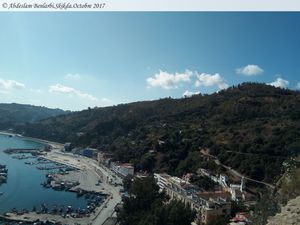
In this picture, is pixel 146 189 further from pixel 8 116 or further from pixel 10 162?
pixel 8 116

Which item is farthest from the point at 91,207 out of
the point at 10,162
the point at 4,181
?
the point at 10,162

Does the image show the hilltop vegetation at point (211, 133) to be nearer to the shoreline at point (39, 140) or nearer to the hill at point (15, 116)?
the shoreline at point (39, 140)

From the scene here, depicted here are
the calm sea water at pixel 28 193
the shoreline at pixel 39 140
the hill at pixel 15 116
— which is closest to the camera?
the calm sea water at pixel 28 193

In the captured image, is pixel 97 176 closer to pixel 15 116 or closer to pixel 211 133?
pixel 211 133

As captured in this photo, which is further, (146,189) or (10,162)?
(10,162)

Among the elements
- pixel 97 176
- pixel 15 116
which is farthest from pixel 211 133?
pixel 15 116

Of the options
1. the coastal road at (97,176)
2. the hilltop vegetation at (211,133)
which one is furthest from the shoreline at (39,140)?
the coastal road at (97,176)
